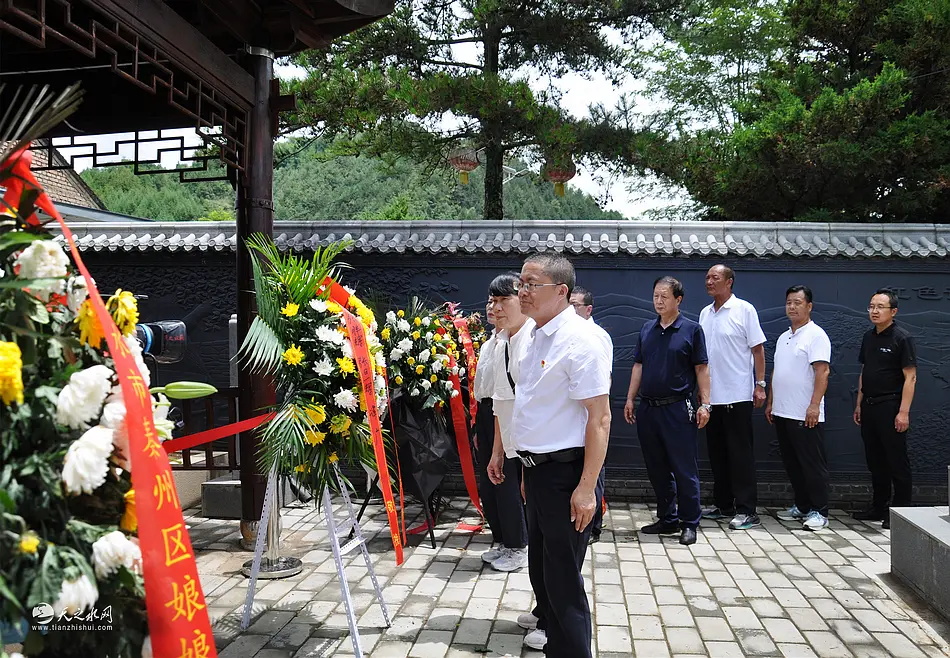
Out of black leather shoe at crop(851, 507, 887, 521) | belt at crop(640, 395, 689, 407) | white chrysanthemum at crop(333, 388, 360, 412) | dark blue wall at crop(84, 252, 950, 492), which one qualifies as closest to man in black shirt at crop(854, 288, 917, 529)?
black leather shoe at crop(851, 507, 887, 521)

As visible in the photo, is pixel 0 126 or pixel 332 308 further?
pixel 332 308

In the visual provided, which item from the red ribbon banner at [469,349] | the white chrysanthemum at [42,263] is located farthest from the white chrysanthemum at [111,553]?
the red ribbon banner at [469,349]

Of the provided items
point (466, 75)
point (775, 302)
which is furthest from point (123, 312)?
point (466, 75)

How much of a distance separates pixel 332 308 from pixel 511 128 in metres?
7.13

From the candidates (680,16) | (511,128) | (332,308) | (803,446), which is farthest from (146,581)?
(680,16)

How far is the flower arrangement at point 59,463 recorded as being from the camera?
55.4 inches

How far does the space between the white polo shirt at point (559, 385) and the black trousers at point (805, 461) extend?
3567 millimetres

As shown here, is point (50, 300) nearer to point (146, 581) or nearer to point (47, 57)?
point (146, 581)

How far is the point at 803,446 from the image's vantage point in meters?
5.84

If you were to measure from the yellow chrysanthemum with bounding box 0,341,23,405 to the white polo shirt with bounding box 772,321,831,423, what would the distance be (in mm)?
5616

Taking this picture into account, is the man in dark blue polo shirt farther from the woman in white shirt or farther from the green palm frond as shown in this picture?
the green palm frond

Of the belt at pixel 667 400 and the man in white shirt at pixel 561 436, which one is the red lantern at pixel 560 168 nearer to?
the belt at pixel 667 400

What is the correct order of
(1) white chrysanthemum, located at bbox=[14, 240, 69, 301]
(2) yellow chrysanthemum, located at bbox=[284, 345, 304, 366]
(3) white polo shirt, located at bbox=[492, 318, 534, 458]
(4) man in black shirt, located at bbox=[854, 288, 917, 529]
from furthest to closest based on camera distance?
(4) man in black shirt, located at bbox=[854, 288, 917, 529] → (3) white polo shirt, located at bbox=[492, 318, 534, 458] → (2) yellow chrysanthemum, located at bbox=[284, 345, 304, 366] → (1) white chrysanthemum, located at bbox=[14, 240, 69, 301]

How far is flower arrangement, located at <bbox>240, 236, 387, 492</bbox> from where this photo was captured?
3703 millimetres
